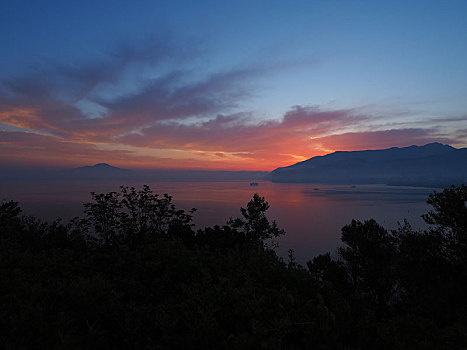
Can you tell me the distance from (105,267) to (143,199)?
18.8 metres

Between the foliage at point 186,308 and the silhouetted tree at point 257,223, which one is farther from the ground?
the foliage at point 186,308

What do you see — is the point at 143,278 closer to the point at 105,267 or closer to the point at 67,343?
the point at 105,267

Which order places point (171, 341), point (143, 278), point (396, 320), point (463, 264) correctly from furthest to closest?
1. point (463, 264)
2. point (143, 278)
3. point (396, 320)
4. point (171, 341)

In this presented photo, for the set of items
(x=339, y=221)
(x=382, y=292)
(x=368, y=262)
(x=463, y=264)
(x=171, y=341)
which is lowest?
(x=339, y=221)

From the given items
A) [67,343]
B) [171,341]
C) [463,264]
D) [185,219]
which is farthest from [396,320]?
[185,219]

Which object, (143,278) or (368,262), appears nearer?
(143,278)

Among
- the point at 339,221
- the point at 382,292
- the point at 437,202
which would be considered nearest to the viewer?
the point at 437,202

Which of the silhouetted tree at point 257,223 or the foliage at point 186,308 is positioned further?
the silhouetted tree at point 257,223

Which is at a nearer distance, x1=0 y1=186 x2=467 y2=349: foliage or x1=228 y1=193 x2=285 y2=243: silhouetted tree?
x1=0 y1=186 x2=467 y2=349: foliage

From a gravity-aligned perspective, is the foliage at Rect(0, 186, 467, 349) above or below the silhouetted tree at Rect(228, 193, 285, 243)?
above

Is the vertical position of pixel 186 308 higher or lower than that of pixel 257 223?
higher

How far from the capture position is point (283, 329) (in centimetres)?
355

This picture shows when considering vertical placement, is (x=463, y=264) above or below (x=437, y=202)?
below

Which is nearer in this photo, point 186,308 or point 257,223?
point 186,308
